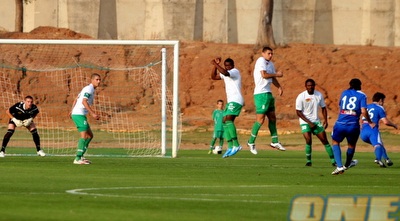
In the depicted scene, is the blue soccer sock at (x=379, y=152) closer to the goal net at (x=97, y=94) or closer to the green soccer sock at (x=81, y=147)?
the green soccer sock at (x=81, y=147)

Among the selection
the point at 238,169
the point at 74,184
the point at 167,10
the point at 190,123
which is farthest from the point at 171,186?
the point at 167,10

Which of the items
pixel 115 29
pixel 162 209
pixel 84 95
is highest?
pixel 115 29

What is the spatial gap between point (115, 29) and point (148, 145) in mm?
23497

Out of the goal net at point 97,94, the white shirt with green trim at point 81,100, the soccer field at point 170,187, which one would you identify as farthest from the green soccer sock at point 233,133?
the goal net at point 97,94

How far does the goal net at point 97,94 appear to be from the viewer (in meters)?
39.4

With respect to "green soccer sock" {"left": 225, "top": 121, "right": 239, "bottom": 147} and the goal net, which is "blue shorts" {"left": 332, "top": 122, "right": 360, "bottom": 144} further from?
the goal net

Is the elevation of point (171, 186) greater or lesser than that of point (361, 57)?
lesser

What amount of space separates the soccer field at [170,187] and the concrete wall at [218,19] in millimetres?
30007

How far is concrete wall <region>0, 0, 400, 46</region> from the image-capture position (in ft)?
190

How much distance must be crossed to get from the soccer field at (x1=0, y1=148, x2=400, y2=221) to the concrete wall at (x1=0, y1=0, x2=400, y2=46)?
30.0 metres

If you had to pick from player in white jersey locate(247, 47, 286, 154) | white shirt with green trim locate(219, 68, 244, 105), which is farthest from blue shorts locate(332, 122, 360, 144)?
white shirt with green trim locate(219, 68, 244, 105)

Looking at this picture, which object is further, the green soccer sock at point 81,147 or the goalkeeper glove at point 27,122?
the goalkeeper glove at point 27,122

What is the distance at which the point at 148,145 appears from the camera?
35.5m

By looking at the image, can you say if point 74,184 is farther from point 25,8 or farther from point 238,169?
point 25,8
